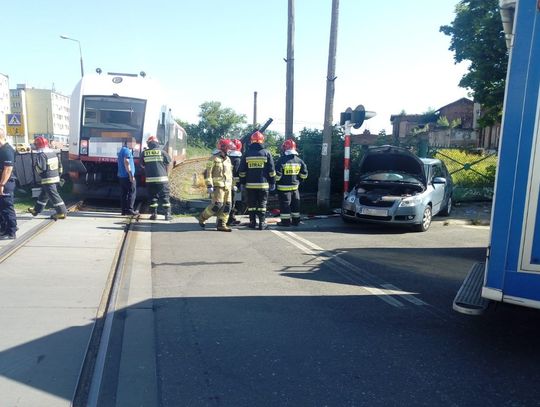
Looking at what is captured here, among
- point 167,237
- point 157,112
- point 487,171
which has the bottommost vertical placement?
point 167,237

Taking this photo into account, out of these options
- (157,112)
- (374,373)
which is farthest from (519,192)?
(157,112)

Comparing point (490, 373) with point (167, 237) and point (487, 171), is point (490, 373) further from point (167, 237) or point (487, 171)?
point (487, 171)

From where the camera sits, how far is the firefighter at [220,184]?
9.05 metres

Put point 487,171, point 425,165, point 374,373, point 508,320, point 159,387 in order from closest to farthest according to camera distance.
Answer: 1. point 159,387
2. point 374,373
3. point 508,320
4. point 425,165
5. point 487,171

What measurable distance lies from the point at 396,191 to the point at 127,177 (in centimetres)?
598

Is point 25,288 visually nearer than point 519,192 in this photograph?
No

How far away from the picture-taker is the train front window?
12.2 m

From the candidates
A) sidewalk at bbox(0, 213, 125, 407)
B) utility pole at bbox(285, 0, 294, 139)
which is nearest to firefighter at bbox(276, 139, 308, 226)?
utility pole at bbox(285, 0, 294, 139)

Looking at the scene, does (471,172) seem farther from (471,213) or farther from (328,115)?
(328,115)

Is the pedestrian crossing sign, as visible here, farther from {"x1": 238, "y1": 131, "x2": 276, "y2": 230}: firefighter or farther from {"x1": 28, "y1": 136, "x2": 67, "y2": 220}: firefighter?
{"x1": 238, "y1": 131, "x2": 276, "y2": 230}: firefighter

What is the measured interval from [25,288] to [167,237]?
11.6 ft

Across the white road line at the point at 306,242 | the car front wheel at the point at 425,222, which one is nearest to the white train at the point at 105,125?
the white road line at the point at 306,242

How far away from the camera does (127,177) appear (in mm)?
10453

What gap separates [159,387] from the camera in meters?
3.13
